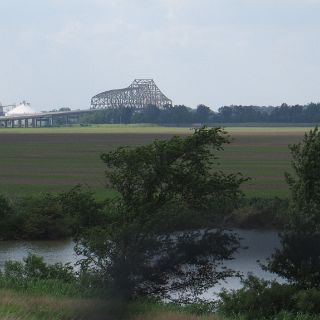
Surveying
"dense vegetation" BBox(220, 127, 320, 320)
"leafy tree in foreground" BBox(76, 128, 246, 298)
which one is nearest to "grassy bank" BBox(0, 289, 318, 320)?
"dense vegetation" BBox(220, 127, 320, 320)

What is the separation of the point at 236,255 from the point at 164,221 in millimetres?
5782

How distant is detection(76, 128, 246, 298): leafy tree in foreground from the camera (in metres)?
22.4

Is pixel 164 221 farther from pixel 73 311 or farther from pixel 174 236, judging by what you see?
pixel 73 311

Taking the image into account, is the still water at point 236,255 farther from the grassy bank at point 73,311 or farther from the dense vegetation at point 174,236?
the grassy bank at point 73,311

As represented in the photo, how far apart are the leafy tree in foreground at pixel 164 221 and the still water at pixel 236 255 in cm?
119

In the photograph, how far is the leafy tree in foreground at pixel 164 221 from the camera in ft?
73.4

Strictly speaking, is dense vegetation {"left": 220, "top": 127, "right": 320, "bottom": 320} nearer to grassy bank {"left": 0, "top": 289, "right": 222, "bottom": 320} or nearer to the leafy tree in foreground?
the leafy tree in foreground

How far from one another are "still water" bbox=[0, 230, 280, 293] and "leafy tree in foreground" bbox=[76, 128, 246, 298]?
46.9 inches

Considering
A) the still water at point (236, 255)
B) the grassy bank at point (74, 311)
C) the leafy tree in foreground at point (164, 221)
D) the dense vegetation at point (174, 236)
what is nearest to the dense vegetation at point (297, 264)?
the dense vegetation at point (174, 236)

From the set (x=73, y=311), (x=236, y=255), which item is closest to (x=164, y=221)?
(x=236, y=255)

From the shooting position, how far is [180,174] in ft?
80.5

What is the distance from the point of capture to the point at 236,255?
28.2m

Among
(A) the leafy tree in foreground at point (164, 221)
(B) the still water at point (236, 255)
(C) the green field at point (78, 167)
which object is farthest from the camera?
(C) the green field at point (78, 167)

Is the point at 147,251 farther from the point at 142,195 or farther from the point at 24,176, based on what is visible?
the point at 24,176
